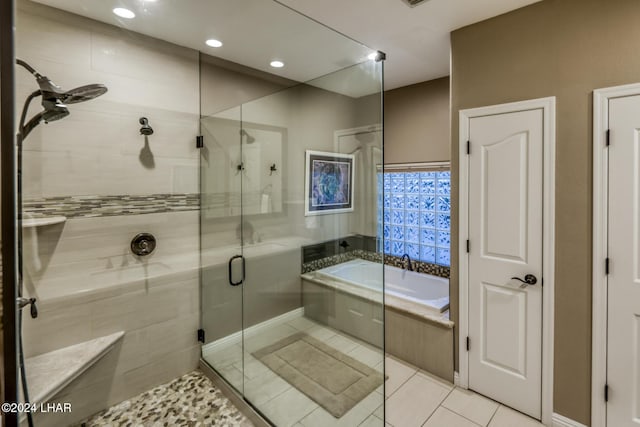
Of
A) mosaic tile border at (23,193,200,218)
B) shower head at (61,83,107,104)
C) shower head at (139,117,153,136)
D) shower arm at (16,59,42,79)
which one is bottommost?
mosaic tile border at (23,193,200,218)

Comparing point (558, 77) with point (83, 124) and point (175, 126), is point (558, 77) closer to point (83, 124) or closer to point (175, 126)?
point (175, 126)

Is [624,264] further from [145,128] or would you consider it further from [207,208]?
[145,128]

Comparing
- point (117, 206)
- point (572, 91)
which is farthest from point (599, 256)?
point (117, 206)

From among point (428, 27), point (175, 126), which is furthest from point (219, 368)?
point (428, 27)

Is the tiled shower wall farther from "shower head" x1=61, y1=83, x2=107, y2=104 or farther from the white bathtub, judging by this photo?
the white bathtub

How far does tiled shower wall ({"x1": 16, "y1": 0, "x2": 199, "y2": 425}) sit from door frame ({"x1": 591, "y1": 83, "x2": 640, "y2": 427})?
2.82 meters

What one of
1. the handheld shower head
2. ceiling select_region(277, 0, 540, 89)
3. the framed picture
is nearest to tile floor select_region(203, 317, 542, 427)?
the framed picture

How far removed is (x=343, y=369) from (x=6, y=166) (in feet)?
7.86

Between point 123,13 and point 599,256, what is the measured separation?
3364 mm

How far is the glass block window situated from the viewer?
11.0ft

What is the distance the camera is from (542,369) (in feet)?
6.44

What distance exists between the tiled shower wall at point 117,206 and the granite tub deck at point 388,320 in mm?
1114

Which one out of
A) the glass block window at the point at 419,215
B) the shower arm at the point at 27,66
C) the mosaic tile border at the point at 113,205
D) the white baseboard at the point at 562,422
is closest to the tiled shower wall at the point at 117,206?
the mosaic tile border at the point at 113,205

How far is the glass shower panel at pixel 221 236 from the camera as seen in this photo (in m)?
2.58
